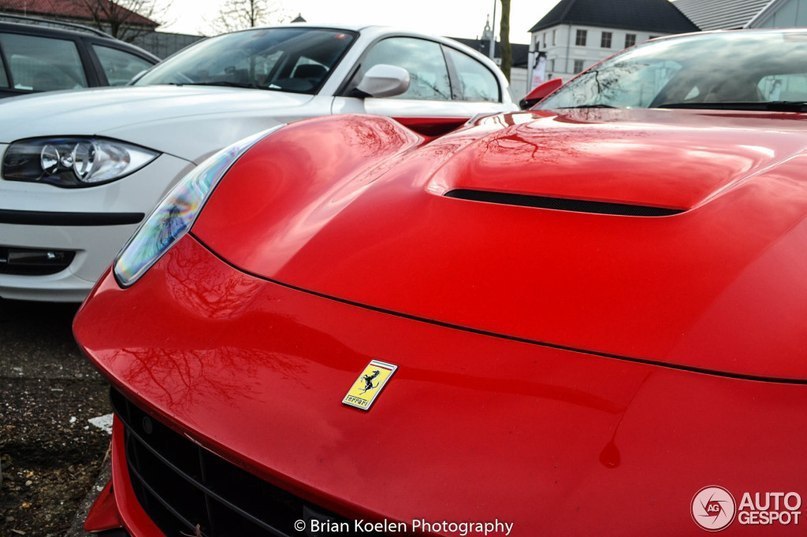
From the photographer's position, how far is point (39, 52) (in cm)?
483

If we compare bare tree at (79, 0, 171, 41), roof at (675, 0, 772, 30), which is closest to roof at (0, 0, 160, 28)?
bare tree at (79, 0, 171, 41)

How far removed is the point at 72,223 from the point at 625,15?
62.0 metres

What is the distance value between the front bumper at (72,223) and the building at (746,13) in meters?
17.5

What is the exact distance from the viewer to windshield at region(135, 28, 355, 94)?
319cm

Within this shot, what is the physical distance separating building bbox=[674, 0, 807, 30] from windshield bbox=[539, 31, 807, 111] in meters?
16.6

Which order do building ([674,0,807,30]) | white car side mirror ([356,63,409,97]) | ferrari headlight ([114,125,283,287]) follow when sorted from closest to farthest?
ferrari headlight ([114,125,283,287])
white car side mirror ([356,63,409,97])
building ([674,0,807,30])

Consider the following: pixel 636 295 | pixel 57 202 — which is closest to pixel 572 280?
pixel 636 295

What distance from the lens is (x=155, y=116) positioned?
2.47 m

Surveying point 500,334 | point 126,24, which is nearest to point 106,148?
point 500,334

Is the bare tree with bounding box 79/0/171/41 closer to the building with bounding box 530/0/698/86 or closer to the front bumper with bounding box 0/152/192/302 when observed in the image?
the front bumper with bounding box 0/152/192/302

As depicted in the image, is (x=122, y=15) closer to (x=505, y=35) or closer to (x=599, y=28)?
(x=505, y=35)

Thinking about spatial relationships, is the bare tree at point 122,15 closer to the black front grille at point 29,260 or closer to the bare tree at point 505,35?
the bare tree at point 505,35

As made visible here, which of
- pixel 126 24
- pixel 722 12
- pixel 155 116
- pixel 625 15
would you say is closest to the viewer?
pixel 155 116

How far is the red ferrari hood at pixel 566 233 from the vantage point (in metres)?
0.82
